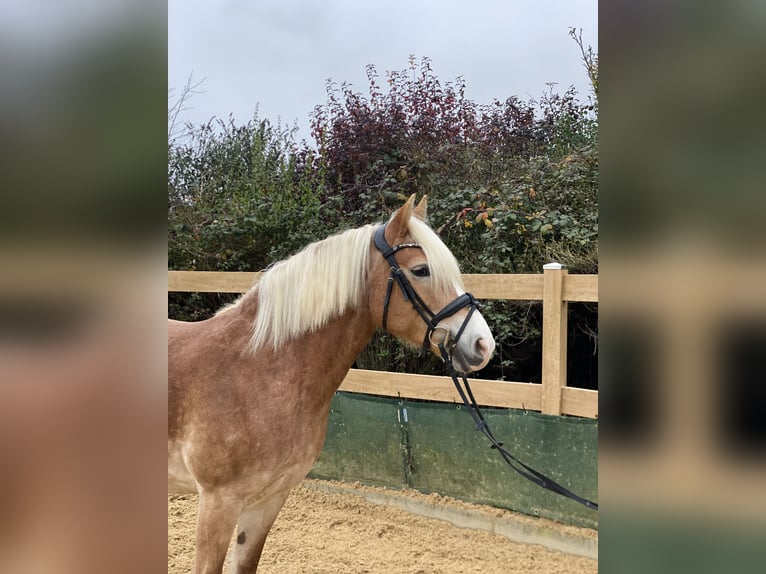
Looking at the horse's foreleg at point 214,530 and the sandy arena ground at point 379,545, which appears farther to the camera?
the sandy arena ground at point 379,545

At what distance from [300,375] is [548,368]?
157 cm

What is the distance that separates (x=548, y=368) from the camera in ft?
9.82

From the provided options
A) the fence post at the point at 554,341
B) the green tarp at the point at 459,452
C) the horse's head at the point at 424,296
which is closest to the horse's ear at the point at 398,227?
the horse's head at the point at 424,296

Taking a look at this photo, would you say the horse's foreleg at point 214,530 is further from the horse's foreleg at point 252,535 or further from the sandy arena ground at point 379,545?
the sandy arena ground at point 379,545

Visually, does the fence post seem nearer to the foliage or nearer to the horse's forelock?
the foliage

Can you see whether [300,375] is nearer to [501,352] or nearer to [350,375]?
[350,375]

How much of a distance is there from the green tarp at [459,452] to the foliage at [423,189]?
73 cm
